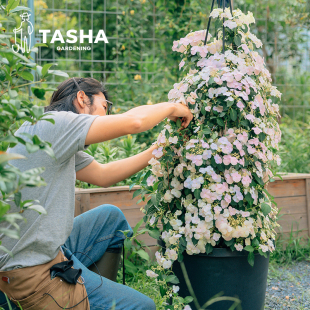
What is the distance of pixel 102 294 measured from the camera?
1.30 metres

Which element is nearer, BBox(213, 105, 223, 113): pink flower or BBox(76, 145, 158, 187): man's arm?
BBox(213, 105, 223, 113): pink flower

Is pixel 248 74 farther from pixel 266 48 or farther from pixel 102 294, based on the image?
pixel 266 48


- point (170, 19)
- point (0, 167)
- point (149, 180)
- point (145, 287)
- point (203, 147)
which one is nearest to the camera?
point (0, 167)

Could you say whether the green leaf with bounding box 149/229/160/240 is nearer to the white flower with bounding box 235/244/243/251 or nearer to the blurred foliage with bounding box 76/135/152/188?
the white flower with bounding box 235/244/243/251

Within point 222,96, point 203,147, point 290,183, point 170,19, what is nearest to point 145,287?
point 203,147

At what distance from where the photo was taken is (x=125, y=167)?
1.66 m

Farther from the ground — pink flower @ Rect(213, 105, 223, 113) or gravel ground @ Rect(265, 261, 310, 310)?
pink flower @ Rect(213, 105, 223, 113)

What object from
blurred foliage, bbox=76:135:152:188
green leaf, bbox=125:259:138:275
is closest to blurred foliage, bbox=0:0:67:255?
green leaf, bbox=125:259:138:275

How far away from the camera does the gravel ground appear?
6.24 ft

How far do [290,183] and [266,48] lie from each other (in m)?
3.51

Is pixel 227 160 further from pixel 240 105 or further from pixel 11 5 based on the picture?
pixel 11 5

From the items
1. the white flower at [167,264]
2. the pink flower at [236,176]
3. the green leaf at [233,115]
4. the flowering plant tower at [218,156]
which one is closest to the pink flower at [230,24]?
the flowering plant tower at [218,156]

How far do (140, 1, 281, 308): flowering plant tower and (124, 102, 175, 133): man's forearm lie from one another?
0.13 meters

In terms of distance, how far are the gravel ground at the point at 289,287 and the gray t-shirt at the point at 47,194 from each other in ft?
3.81
